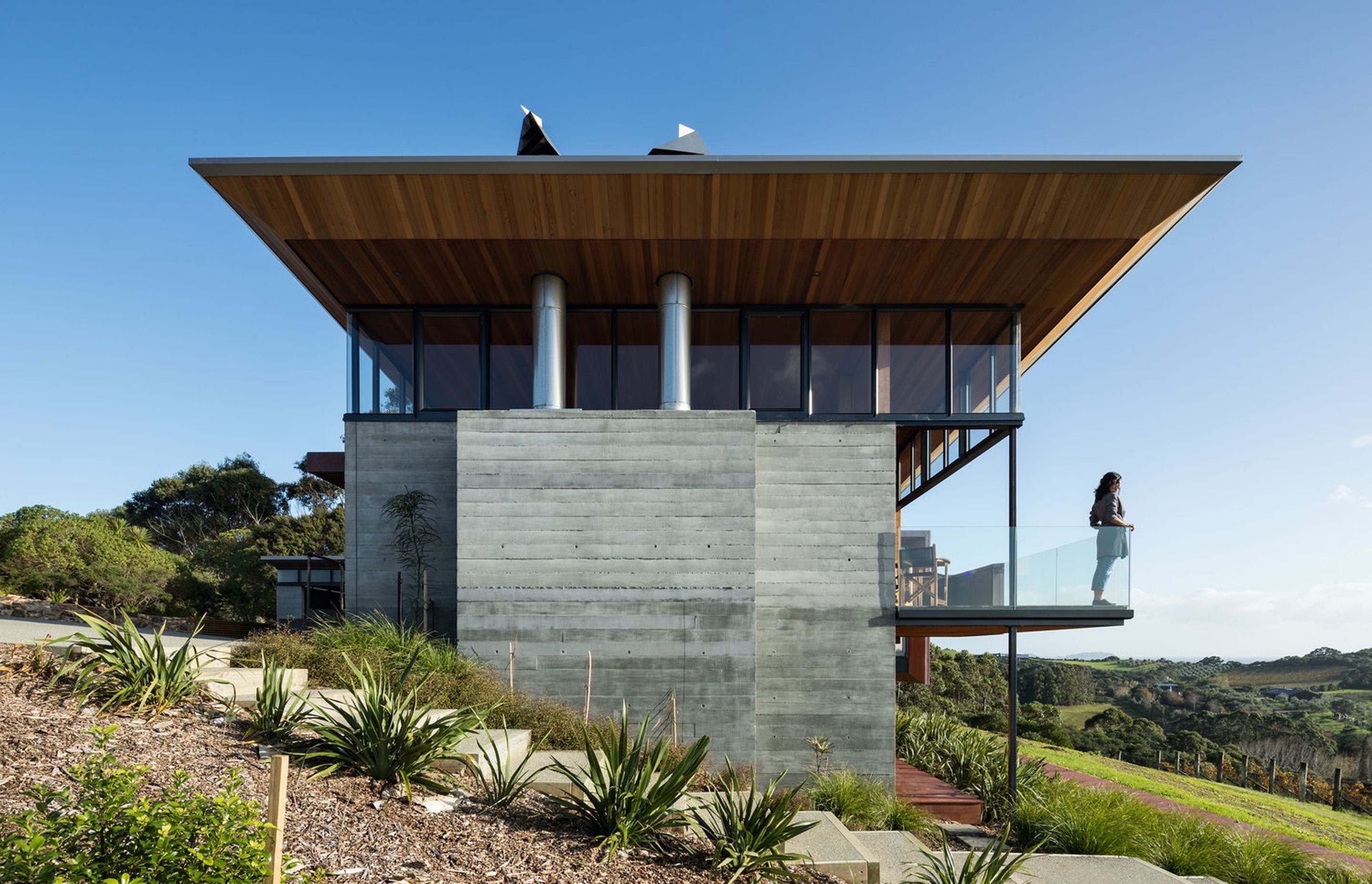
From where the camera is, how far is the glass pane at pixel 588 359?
1173 centimetres

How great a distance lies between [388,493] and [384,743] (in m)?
6.71

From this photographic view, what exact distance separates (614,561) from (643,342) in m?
3.91

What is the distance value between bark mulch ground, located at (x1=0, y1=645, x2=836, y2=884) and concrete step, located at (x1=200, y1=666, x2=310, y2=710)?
82 cm

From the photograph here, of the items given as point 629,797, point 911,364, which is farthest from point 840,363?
point 629,797

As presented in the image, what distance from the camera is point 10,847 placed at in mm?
2764

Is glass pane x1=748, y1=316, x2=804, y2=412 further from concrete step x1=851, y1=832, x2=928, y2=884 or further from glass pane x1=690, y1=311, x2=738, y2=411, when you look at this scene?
concrete step x1=851, y1=832, x2=928, y2=884

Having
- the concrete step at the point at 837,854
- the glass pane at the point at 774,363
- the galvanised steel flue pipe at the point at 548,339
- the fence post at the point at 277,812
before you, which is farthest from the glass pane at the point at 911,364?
the fence post at the point at 277,812

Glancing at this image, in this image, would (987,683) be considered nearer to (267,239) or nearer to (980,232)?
(980,232)

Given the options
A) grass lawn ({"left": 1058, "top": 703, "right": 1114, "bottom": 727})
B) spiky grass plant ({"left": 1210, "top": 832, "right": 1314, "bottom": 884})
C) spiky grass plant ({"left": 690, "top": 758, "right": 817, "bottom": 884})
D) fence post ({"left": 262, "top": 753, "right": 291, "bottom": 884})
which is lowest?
grass lawn ({"left": 1058, "top": 703, "right": 1114, "bottom": 727})

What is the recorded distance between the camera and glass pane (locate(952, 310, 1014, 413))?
38.9 feet

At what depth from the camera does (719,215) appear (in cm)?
991

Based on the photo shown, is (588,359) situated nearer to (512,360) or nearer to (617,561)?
(512,360)

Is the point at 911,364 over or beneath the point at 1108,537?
over

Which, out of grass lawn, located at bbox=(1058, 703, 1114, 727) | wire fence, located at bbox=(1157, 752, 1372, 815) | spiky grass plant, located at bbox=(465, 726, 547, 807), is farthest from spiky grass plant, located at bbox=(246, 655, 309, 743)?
grass lawn, located at bbox=(1058, 703, 1114, 727)
